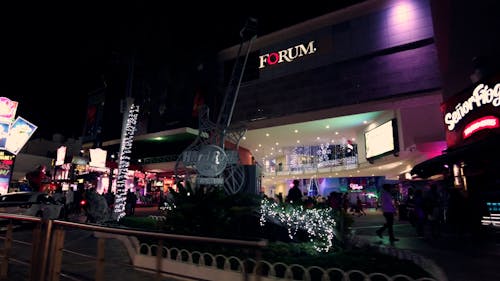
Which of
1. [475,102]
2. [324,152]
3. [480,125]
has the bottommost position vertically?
[480,125]

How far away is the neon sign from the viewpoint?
9931 mm

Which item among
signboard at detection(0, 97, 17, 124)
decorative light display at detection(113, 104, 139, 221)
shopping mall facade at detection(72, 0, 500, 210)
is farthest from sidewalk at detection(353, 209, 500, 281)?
signboard at detection(0, 97, 17, 124)

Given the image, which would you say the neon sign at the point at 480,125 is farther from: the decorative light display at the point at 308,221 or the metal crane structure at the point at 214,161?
the metal crane structure at the point at 214,161

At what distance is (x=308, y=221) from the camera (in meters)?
8.16

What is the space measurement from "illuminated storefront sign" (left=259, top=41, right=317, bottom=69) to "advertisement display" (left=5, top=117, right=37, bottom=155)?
15985 mm

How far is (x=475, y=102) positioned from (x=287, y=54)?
49.3ft

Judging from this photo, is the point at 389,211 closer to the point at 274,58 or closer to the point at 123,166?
the point at 123,166

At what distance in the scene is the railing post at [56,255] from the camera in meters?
3.94

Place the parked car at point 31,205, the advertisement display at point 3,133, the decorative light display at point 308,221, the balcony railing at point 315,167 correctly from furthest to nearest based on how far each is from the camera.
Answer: the balcony railing at point 315,167 < the advertisement display at point 3,133 < the parked car at point 31,205 < the decorative light display at point 308,221

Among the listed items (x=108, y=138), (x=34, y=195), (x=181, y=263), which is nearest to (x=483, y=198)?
(x=181, y=263)

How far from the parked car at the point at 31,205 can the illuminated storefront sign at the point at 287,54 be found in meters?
17.1

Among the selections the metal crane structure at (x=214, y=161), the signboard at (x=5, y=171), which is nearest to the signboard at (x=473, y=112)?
the metal crane structure at (x=214, y=161)

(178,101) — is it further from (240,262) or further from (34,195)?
(240,262)

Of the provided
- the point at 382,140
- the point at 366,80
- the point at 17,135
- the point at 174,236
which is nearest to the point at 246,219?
the point at 174,236
